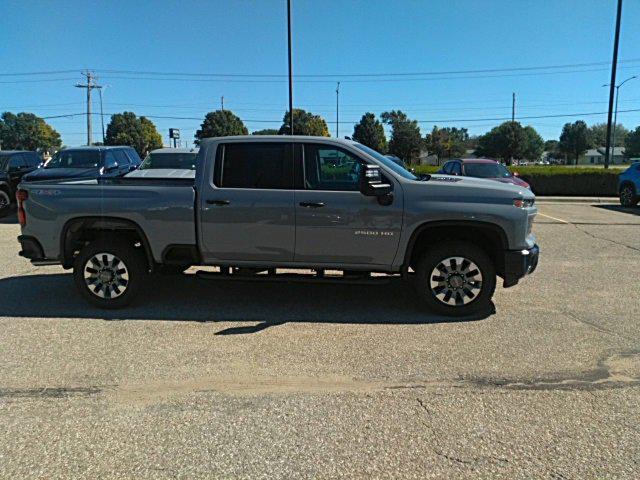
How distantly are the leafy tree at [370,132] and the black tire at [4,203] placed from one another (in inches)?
2540

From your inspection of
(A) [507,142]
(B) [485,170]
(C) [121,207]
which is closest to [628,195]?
(B) [485,170]

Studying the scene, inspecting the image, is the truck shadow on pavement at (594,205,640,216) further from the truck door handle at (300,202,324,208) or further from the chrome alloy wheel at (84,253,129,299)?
the chrome alloy wheel at (84,253,129,299)

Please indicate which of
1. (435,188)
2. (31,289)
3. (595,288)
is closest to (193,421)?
(435,188)

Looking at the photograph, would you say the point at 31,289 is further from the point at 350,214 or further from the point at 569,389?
the point at 569,389

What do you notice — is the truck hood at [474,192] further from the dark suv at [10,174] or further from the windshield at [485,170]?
the dark suv at [10,174]

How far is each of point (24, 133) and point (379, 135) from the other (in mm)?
88671

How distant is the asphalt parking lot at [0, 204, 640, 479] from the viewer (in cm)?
271

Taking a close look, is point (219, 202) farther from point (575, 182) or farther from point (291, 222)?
point (575, 182)

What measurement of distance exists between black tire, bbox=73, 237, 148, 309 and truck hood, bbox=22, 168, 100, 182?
276 inches

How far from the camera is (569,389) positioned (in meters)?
3.51

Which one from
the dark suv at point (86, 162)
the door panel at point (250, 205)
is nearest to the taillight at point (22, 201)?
the door panel at point (250, 205)

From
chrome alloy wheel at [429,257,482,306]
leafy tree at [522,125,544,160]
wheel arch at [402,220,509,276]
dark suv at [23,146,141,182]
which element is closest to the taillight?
wheel arch at [402,220,509,276]

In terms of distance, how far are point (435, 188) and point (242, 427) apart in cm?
304

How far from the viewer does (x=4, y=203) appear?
1316cm
